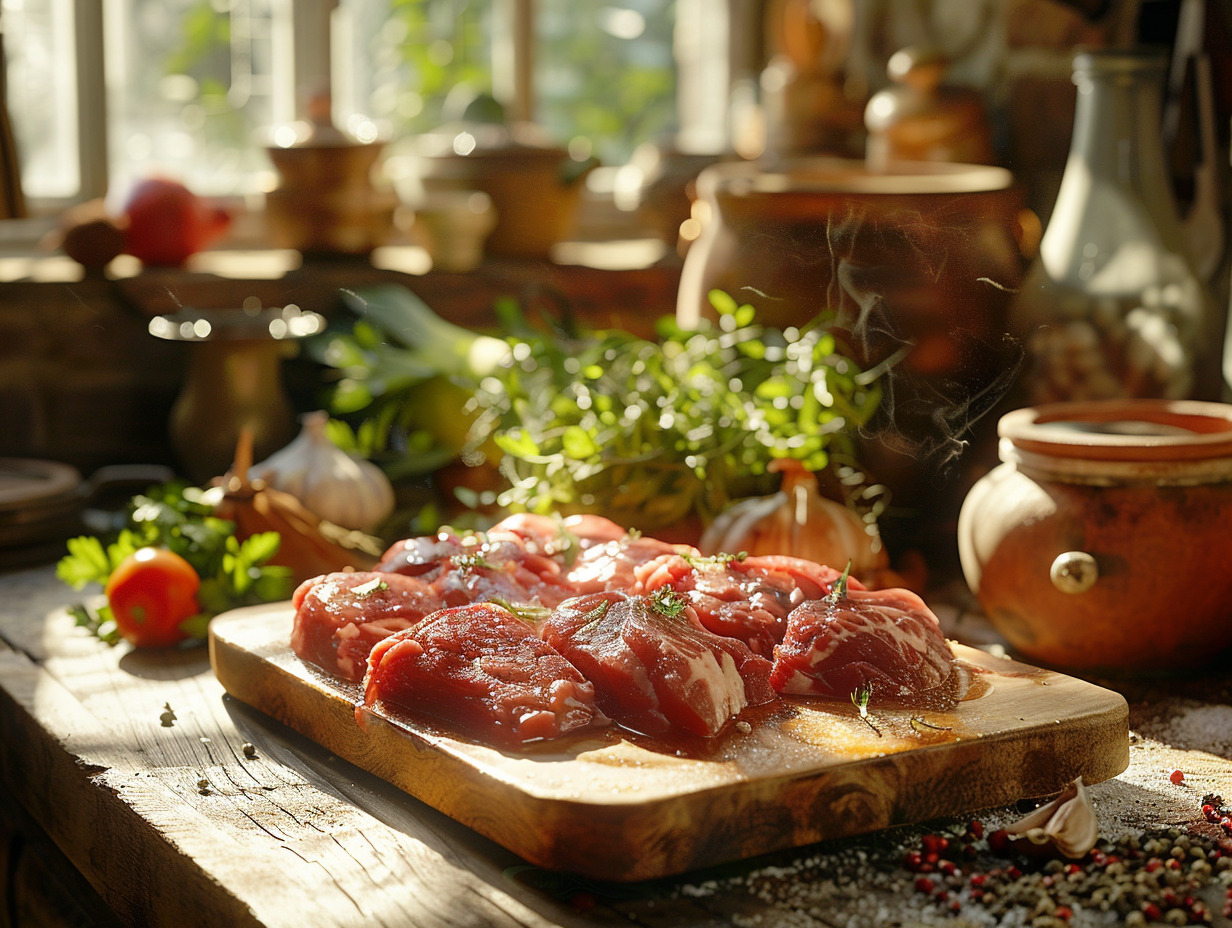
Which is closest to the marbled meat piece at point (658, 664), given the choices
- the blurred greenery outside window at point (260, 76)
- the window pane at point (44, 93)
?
the blurred greenery outside window at point (260, 76)

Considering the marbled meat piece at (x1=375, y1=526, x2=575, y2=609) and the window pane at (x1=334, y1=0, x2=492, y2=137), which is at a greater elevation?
the window pane at (x1=334, y1=0, x2=492, y2=137)

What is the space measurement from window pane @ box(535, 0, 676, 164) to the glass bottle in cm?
175

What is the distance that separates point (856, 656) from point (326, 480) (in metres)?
1.11

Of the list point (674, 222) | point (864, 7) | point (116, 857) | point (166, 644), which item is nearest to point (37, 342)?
point (166, 644)

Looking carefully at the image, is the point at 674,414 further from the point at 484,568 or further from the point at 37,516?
the point at 37,516

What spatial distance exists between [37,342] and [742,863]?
2.17 m

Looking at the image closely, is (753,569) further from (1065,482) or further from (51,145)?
(51,145)

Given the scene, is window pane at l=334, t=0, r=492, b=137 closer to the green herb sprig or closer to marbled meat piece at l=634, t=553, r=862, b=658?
the green herb sprig

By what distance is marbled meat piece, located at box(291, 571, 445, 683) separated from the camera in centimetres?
144

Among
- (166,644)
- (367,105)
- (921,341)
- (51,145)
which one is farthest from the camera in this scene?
(367,105)

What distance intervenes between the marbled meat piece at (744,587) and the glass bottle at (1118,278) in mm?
805

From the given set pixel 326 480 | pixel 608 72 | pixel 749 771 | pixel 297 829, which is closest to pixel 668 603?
pixel 749 771

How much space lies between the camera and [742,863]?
1188 millimetres

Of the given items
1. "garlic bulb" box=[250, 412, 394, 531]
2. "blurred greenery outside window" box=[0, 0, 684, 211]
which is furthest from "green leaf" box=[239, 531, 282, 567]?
"blurred greenery outside window" box=[0, 0, 684, 211]
